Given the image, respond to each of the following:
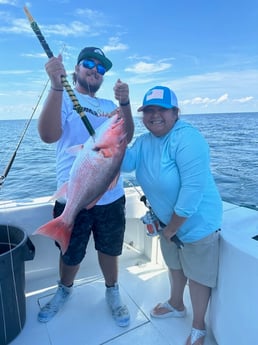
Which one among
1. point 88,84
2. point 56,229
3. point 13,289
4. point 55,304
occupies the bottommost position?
point 55,304

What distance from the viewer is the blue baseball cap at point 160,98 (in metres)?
1.58

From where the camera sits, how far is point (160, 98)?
158 cm

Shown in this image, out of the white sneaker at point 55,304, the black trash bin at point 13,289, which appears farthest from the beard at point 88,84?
the white sneaker at point 55,304

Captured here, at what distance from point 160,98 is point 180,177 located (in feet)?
1.58

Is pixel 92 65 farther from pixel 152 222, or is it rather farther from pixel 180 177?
pixel 152 222

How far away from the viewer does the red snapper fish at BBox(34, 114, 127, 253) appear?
1.28 metres

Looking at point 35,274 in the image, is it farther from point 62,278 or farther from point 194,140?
point 194,140

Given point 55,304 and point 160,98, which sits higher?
point 160,98

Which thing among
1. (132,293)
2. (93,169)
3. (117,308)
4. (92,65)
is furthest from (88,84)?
(132,293)

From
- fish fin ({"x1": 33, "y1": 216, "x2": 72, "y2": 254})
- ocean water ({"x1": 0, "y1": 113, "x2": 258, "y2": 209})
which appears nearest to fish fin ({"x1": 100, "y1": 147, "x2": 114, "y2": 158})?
fish fin ({"x1": 33, "y1": 216, "x2": 72, "y2": 254})

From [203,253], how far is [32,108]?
5.97ft

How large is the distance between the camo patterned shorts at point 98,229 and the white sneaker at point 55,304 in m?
0.35

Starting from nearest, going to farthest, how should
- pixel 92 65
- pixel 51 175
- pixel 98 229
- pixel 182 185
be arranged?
pixel 182 185, pixel 92 65, pixel 98 229, pixel 51 175

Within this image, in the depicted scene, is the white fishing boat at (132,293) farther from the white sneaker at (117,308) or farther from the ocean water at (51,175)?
the ocean water at (51,175)
